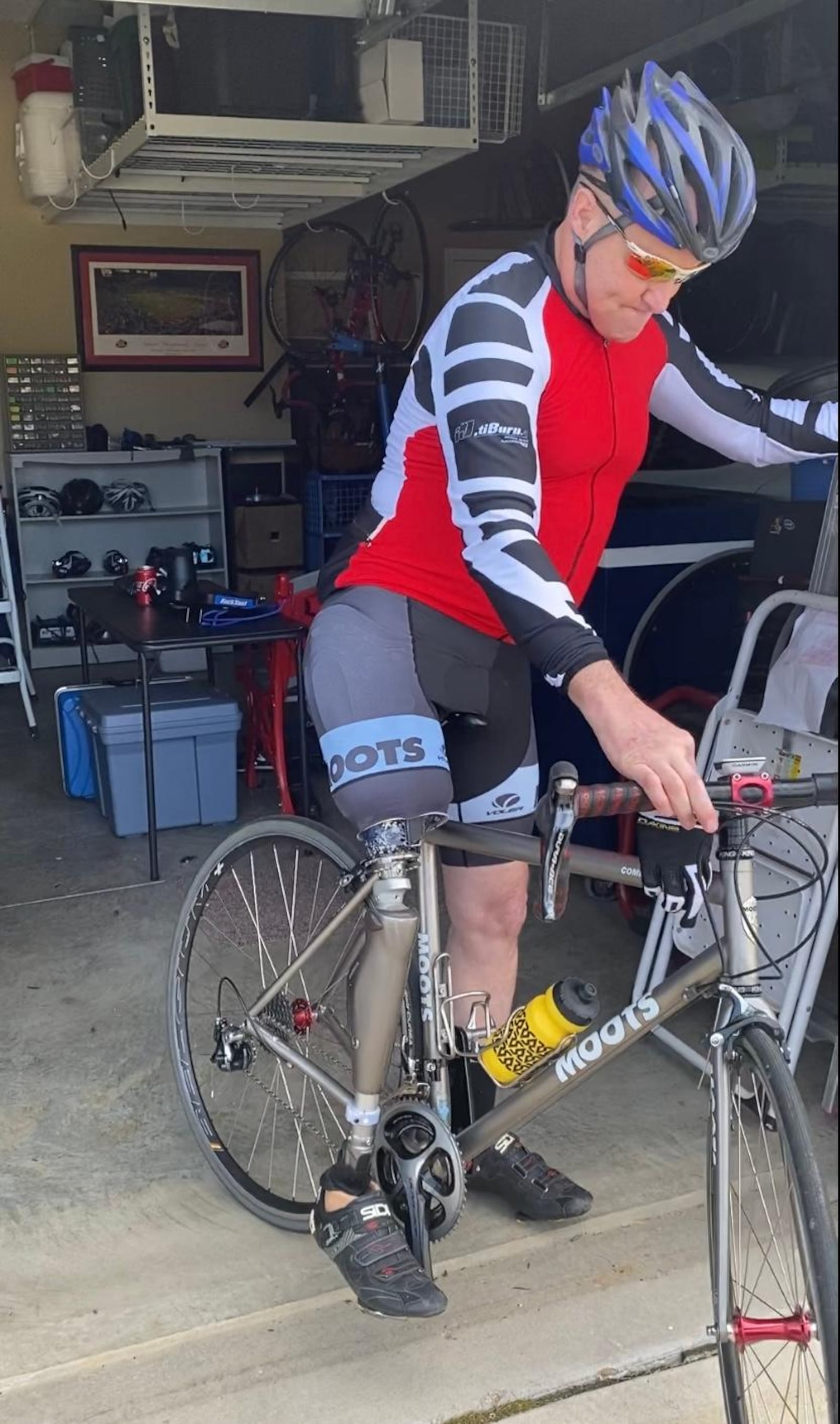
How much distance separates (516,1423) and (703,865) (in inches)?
33.4

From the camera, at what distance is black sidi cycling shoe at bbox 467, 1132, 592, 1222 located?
2.05 m

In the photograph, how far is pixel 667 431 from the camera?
411 centimetres

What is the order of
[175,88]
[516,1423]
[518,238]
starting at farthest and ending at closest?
1. [518,238]
2. [175,88]
3. [516,1423]

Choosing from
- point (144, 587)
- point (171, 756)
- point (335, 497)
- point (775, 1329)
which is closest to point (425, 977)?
point (775, 1329)

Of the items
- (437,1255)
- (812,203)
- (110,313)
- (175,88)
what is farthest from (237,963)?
(110,313)

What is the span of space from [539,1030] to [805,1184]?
0.56 metres

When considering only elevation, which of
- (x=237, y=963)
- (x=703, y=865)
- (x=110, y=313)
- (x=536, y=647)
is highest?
(x=110, y=313)

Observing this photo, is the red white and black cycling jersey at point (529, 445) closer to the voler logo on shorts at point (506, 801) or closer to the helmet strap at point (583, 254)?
the helmet strap at point (583, 254)

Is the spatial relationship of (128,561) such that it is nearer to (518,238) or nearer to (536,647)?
(518,238)

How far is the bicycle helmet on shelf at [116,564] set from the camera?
6637 millimetres

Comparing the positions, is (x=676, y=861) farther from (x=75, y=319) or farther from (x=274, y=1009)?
(x=75, y=319)

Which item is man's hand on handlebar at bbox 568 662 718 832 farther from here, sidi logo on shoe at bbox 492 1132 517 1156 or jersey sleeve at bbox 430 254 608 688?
sidi logo on shoe at bbox 492 1132 517 1156

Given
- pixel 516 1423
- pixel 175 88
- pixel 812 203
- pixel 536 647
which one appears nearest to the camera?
pixel 812 203

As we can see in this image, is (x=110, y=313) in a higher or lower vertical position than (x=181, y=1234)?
higher
